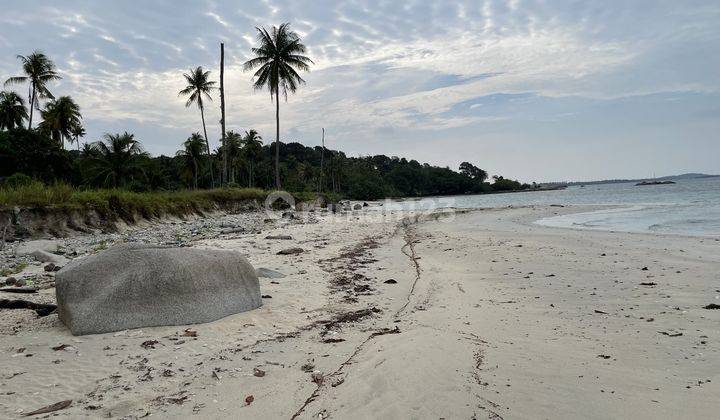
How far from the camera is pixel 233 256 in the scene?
6441mm

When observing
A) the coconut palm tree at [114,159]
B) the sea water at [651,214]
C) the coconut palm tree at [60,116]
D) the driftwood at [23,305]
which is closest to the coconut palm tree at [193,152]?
the coconut palm tree at [60,116]

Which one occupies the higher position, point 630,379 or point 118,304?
point 118,304

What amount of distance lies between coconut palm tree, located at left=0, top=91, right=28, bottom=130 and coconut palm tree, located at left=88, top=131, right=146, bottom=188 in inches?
648

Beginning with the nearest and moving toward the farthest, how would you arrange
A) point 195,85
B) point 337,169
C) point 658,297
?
point 658,297
point 195,85
point 337,169

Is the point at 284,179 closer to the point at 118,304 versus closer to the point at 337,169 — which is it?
the point at 337,169

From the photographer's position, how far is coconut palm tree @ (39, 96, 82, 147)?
43.7 meters

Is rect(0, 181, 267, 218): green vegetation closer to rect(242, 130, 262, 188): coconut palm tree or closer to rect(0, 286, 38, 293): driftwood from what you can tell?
rect(0, 286, 38, 293): driftwood

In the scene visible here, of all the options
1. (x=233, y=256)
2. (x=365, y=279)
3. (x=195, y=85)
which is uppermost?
(x=195, y=85)

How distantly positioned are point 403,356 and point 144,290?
129 inches

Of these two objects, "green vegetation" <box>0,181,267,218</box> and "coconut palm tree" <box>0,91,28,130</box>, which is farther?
"coconut palm tree" <box>0,91,28,130</box>

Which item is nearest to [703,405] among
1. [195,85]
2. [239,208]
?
[239,208]

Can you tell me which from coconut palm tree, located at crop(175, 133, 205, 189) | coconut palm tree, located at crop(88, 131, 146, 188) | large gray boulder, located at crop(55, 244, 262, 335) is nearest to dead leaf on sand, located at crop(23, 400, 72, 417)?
large gray boulder, located at crop(55, 244, 262, 335)

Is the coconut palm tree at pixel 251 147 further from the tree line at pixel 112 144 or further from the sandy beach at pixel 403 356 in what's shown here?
the sandy beach at pixel 403 356

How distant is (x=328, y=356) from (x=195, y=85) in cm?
4117
